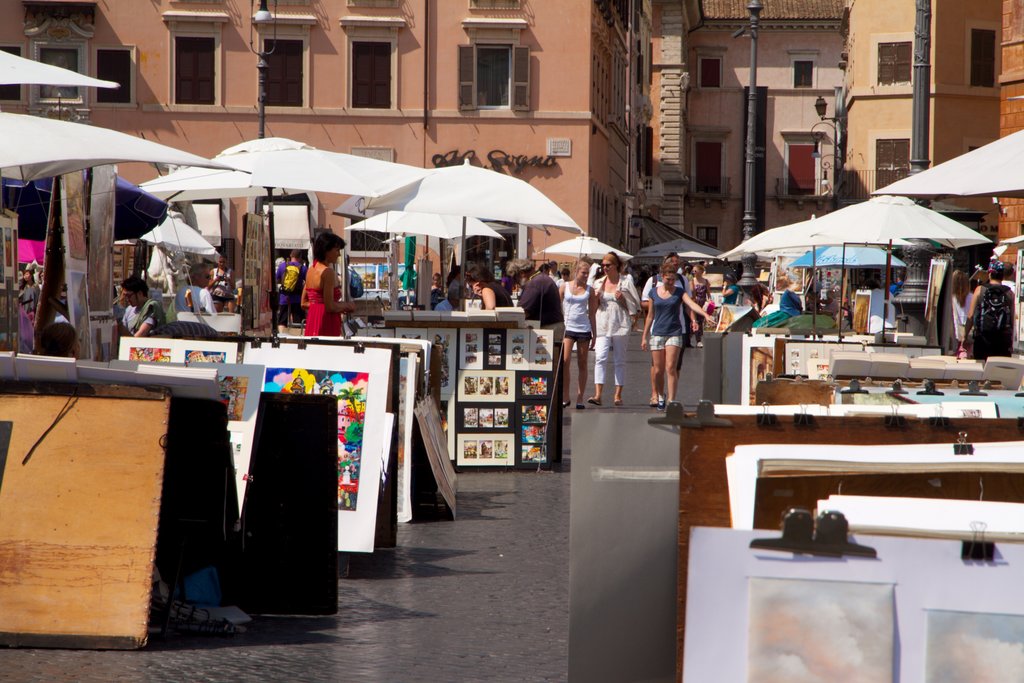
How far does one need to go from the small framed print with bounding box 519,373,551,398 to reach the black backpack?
13.9 feet

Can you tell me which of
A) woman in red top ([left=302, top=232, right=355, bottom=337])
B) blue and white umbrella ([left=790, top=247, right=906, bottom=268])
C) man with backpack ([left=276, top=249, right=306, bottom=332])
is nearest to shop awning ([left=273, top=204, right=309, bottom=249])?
man with backpack ([left=276, top=249, right=306, bottom=332])

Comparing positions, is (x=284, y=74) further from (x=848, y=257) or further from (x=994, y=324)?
(x=994, y=324)

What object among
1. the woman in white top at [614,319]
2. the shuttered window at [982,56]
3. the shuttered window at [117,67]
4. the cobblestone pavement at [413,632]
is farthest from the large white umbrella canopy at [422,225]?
the shuttered window at [982,56]

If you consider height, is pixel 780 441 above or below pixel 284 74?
below

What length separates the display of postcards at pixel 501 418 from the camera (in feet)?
40.5

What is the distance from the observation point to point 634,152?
2413 inches

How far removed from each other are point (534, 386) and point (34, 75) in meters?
5.54

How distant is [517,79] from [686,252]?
42.5 ft

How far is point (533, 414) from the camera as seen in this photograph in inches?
488

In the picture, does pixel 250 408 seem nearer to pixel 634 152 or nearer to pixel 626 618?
pixel 626 618

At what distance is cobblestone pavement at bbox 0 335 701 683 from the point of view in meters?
5.61

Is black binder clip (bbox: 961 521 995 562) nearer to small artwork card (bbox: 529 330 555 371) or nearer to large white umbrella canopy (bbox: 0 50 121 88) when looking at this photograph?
large white umbrella canopy (bbox: 0 50 121 88)

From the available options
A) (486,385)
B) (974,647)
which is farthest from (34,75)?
(974,647)

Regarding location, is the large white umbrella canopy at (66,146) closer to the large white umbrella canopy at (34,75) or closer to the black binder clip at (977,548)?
the large white umbrella canopy at (34,75)
